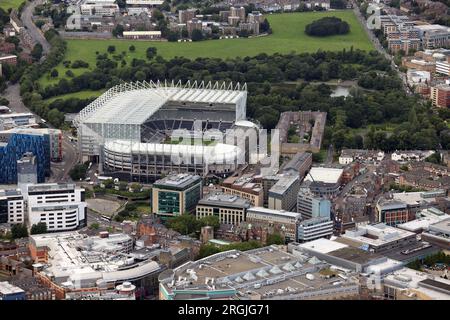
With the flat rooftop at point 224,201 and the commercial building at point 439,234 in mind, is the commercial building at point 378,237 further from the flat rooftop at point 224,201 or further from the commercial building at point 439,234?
the flat rooftop at point 224,201

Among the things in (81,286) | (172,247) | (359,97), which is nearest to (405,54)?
(359,97)

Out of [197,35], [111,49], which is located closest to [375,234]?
[111,49]

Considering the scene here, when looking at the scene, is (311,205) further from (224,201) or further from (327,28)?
(327,28)

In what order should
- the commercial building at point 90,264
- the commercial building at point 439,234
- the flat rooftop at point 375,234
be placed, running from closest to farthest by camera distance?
the commercial building at point 90,264
the flat rooftop at point 375,234
the commercial building at point 439,234

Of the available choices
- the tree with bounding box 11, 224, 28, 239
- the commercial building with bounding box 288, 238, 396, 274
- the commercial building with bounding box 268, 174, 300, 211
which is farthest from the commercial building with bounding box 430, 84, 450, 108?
the tree with bounding box 11, 224, 28, 239

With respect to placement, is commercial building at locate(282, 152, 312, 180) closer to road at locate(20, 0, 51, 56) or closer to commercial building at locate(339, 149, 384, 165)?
commercial building at locate(339, 149, 384, 165)

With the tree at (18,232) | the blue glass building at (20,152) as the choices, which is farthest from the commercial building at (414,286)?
the blue glass building at (20,152)

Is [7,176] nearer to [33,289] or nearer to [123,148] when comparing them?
[123,148]
